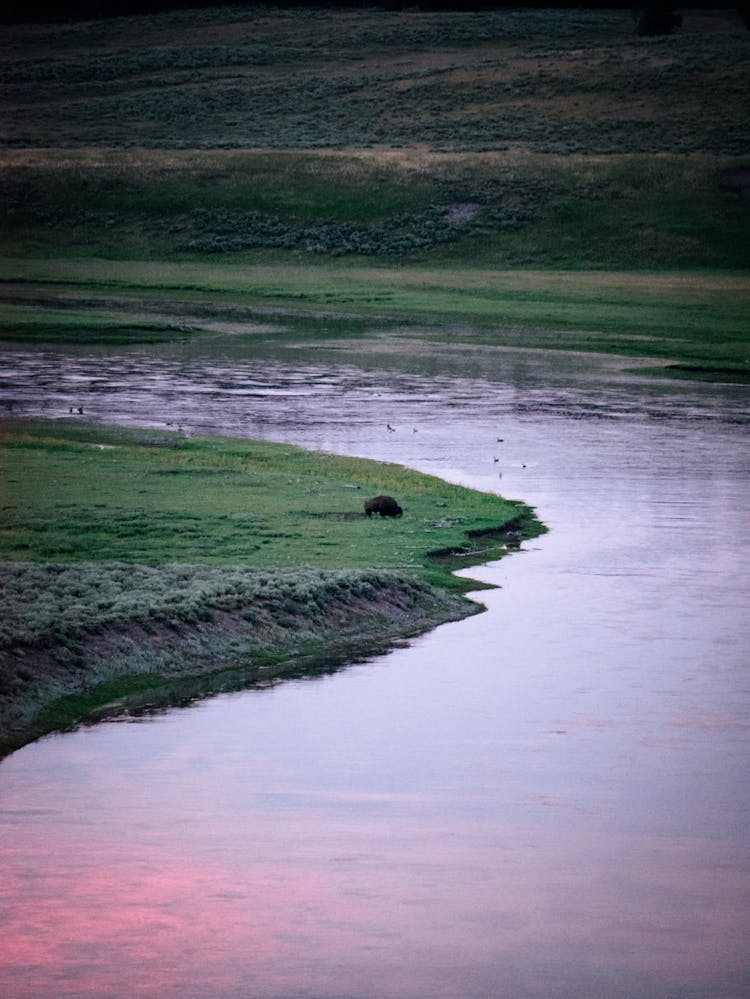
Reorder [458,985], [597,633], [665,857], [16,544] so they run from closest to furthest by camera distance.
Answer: [458,985], [665,857], [597,633], [16,544]

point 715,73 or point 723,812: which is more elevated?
point 715,73

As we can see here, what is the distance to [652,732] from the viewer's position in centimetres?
1744

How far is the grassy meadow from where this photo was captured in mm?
20953

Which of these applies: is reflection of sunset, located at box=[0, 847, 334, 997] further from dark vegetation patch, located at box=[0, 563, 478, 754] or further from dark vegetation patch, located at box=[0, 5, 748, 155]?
dark vegetation patch, located at box=[0, 5, 748, 155]

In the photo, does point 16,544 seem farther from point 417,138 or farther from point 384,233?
point 417,138

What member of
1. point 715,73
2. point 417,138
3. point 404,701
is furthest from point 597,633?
point 715,73

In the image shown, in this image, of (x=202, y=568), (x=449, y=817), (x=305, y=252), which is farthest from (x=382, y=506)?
(x=305, y=252)

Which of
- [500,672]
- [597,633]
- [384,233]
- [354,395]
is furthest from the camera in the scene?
[384,233]

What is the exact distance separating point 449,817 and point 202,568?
7.79 m

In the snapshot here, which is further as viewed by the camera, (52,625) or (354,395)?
(354,395)

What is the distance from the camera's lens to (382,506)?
26.3 meters

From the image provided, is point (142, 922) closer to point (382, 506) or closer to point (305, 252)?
point (382, 506)

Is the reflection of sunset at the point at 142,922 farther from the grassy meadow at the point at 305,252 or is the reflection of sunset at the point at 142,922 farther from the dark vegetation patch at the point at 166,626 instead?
the grassy meadow at the point at 305,252

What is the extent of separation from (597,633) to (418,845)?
7302mm
